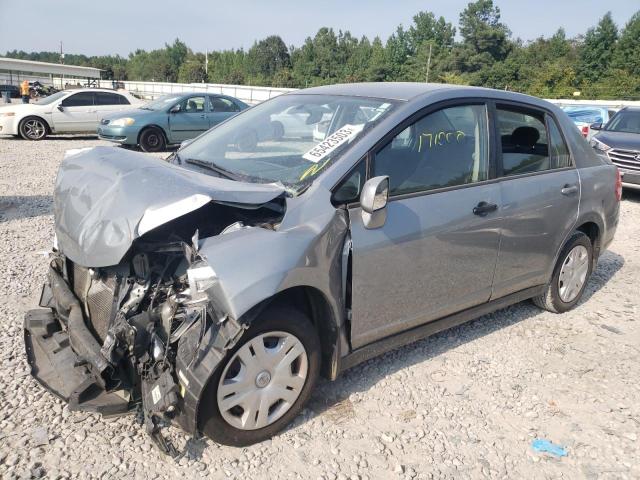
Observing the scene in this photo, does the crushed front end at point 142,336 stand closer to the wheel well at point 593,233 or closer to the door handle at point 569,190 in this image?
the door handle at point 569,190

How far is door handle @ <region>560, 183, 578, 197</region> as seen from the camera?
4.04 meters

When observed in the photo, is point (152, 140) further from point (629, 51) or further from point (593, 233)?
point (629, 51)

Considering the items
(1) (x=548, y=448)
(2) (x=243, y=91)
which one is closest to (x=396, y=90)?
(1) (x=548, y=448)

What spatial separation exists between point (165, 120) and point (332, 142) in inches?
442

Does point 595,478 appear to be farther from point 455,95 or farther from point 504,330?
point 455,95

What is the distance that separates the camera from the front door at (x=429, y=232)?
293cm

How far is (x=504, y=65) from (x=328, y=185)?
60741 millimetres

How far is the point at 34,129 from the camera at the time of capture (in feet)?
47.3

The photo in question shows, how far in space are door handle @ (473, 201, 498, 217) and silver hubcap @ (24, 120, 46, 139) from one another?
1442cm

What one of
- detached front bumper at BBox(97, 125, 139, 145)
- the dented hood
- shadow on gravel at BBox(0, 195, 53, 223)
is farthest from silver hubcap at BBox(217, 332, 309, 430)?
detached front bumper at BBox(97, 125, 139, 145)

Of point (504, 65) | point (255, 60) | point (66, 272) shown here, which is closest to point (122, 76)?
point (255, 60)

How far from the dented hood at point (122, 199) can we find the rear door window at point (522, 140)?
5.87 feet

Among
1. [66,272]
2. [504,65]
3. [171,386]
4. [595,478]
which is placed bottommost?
[595,478]

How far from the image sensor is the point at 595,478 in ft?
8.74
